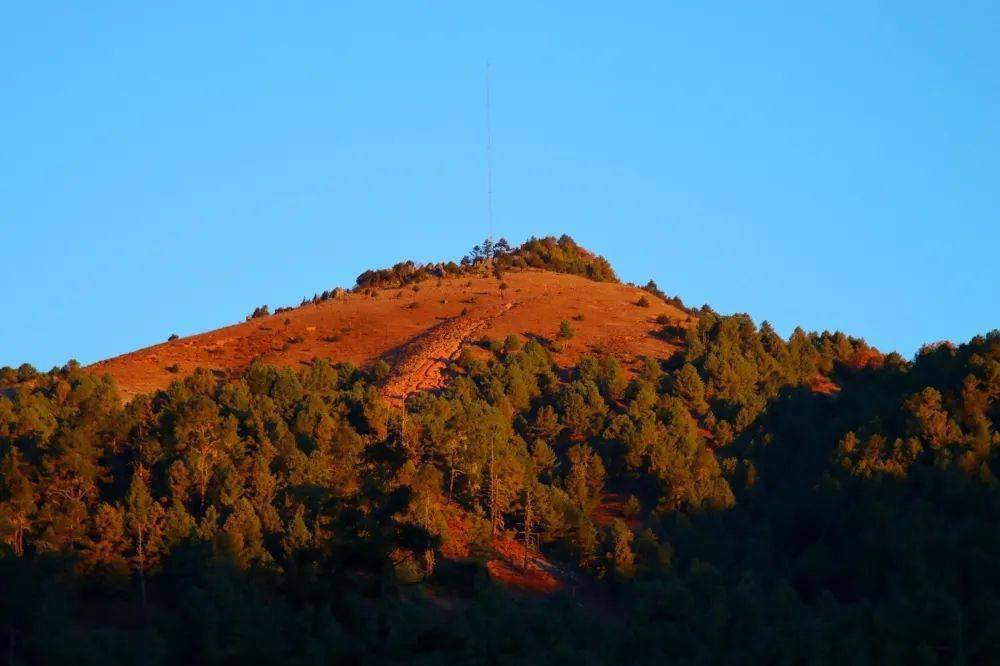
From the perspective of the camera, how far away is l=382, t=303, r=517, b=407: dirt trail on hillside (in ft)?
192

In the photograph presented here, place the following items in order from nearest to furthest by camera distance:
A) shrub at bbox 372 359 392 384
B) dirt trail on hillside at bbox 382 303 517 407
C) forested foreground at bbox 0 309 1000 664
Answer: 1. forested foreground at bbox 0 309 1000 664
2. dirt trail on hillside at bbox 382 303 517 407
3. shrub at bbox 372 359 392 384

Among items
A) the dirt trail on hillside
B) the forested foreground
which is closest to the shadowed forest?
the forested foreground

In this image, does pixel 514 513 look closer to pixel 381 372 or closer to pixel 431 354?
pixel 381 372

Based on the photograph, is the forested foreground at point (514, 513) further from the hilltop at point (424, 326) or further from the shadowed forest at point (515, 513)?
the hilltop at point (424, 326)

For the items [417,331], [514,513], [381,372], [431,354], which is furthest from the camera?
[417,331]

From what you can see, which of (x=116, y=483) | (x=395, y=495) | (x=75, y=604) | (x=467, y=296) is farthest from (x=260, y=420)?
(x=467, y=296)

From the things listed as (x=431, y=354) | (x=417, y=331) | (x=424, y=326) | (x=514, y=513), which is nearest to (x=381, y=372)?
(x=431, y=354)

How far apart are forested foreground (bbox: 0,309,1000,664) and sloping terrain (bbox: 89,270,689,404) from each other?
2.21m

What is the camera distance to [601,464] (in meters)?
53.2

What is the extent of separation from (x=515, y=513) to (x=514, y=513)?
3cm

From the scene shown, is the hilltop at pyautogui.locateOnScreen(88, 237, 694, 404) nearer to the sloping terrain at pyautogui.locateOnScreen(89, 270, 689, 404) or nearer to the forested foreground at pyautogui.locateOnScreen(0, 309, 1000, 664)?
the sloping terrain at pyautogui.locateOnScreen(89, 270, 689, 404)

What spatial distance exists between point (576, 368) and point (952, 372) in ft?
46.2

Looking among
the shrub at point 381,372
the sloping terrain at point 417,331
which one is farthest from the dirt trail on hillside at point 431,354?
the shrub at point 381,372

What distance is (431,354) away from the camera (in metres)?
62.4
